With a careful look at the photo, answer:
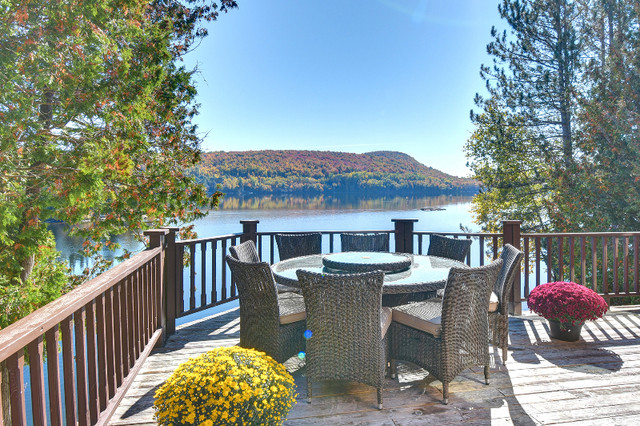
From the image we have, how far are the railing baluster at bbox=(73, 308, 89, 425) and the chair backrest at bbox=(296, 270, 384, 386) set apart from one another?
1.11 meters

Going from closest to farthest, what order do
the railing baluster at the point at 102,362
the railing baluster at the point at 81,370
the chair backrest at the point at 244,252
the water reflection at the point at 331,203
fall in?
the railing baluster at the point at 81,370
the railing baluster at the point at 102,362
the chair backrest at the point at 244,252
the water reflection at the point at 331,203

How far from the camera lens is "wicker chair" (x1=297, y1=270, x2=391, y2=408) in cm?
224

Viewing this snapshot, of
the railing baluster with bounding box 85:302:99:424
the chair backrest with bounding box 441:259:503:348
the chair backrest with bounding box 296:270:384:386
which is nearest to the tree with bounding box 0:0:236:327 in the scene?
the railing baluster with bounding box 85:302:99:424

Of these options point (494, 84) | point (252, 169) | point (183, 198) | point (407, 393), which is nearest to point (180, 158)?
point (183, 198)

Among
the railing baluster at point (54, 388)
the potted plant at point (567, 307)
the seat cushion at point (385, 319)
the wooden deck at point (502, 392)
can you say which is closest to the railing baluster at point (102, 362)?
the wooden deck at point (502, 392)

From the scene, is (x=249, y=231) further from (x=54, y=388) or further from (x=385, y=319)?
(x=54, y=388)

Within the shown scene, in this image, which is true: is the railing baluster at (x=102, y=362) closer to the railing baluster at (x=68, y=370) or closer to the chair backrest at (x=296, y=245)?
the railing baluster at (x=68, y=370)

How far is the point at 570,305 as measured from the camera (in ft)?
10.9

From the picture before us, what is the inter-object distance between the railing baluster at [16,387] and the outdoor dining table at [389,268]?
1.75 m

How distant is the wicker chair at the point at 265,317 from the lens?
2535 mm

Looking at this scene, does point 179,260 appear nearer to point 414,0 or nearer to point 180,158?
point 180,158

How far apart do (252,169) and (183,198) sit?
13787 millimetres

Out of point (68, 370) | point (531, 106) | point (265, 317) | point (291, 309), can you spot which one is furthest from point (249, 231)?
point (531, 106)

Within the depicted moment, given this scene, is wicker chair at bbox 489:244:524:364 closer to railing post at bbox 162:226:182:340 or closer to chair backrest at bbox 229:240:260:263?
chair backrest at bbox 229:240:260:263
